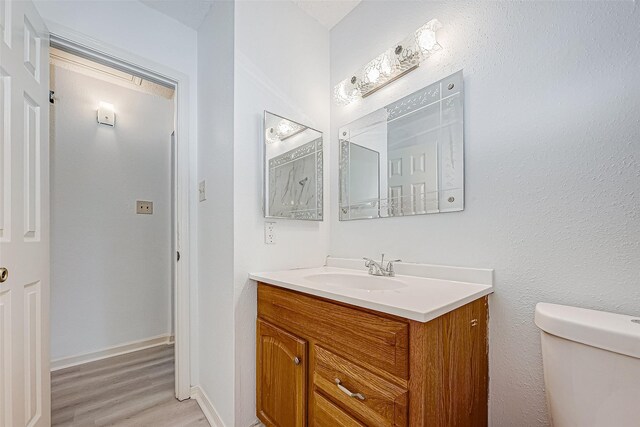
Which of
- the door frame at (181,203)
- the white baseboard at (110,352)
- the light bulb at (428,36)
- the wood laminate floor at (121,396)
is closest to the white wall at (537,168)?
the light bulb at (428,36)

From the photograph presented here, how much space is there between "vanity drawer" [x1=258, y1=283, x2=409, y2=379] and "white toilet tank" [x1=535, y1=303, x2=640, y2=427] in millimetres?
427

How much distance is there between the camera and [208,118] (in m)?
1.59

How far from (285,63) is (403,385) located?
161 cm

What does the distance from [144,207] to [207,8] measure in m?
1.70

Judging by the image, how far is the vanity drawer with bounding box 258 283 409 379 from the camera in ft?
Result: 2.37

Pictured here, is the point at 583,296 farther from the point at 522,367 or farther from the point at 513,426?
the point at 513,426

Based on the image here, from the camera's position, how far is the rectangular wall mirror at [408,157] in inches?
45.1

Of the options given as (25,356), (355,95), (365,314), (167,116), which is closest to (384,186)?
(355,95)

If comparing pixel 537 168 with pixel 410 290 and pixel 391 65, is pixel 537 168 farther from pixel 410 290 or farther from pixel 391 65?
pixel 391 65

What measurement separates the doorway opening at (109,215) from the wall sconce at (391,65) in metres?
1.37

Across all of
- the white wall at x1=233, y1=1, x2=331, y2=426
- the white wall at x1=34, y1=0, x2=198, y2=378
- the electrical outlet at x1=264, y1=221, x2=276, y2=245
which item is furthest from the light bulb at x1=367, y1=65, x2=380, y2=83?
the white wall at x1=34, y1=0, x2=198, y2=378

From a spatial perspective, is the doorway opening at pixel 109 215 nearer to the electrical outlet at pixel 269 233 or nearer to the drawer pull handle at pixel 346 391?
the electrical outlet at pixel 269 233

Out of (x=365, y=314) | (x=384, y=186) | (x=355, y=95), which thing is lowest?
(x=365, y=314)

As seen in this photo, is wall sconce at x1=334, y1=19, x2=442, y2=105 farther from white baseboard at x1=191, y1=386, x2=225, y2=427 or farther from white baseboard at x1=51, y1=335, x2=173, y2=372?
white baseboard at x1=51, y1=335, x2=173, y2=372
